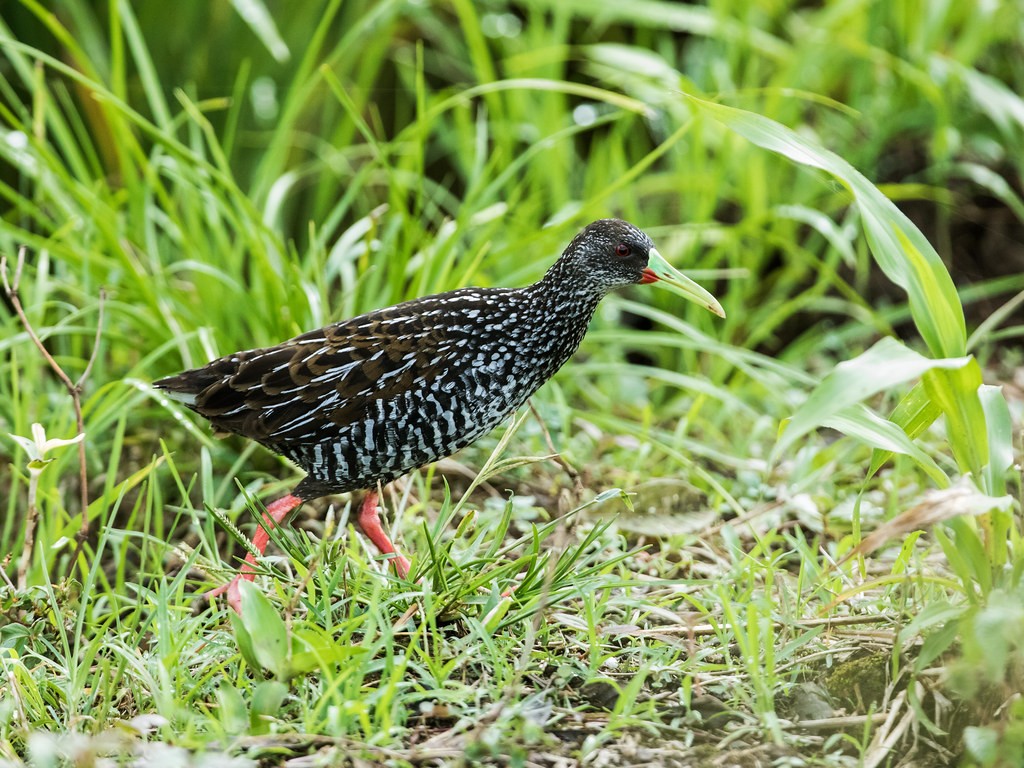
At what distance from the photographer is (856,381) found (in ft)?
8.34

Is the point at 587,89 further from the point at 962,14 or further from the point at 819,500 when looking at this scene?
the point at 962,14

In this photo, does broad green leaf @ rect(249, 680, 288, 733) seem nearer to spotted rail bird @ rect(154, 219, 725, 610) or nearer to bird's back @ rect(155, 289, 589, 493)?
spotted rail bird @ rect(154, 219, 725, 610)

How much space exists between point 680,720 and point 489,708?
0.46m

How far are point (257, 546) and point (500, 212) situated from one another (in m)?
1.78

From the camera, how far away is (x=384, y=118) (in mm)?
7750

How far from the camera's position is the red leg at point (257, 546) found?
3260 mm

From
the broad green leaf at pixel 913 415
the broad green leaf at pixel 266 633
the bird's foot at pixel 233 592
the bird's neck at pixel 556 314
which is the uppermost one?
the bird's neck at pixel 556 314

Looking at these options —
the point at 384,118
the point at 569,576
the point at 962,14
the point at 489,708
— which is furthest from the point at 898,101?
the point at 489,708

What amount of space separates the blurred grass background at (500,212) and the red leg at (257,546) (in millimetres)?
141

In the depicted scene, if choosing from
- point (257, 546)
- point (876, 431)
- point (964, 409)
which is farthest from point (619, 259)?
point (257, 546)

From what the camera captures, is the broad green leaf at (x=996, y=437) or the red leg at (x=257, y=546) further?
the red leg at (x=257, y=546)

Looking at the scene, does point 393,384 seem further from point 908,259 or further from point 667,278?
point 908,259

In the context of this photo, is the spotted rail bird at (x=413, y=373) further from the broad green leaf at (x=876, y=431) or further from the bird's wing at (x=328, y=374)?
the broad green leaf at (x=876, y=431)

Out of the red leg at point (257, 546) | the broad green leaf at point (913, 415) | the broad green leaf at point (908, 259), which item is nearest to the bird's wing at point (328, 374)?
the red leg at point (257, 546)
